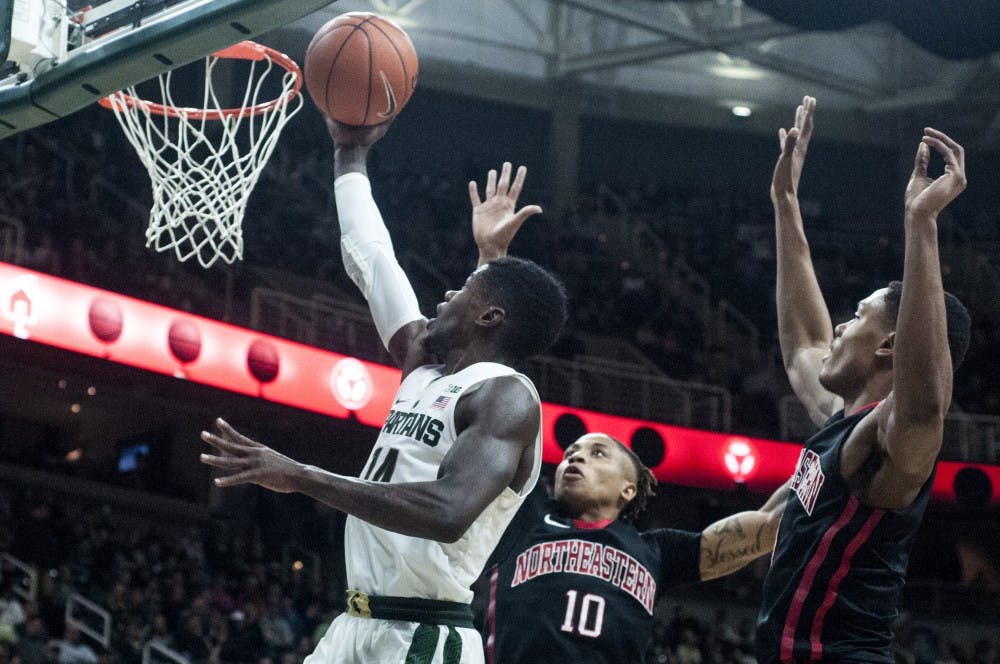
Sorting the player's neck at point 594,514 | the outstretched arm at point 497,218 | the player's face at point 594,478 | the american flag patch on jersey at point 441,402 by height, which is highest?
the outstretched arm at point 497,218

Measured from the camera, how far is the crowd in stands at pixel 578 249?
13.1 meters

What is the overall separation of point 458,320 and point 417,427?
322 mm

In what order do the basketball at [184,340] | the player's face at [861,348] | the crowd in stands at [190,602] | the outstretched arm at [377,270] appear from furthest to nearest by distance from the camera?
the basketball at [184,340] < the crowd in stands at [190,602] < the outstretched arm at [377,270] < the player's face at [861,348]

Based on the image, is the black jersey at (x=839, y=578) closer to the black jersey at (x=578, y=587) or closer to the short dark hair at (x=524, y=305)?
the short dark hair at (x=524, y=305)

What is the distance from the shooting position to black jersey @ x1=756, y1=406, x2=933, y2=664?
286 cm

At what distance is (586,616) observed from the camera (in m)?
4.09

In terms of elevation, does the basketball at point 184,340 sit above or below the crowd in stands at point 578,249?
below

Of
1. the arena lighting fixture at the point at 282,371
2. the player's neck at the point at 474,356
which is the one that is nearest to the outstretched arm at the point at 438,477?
the player's neck at the point at 474,356

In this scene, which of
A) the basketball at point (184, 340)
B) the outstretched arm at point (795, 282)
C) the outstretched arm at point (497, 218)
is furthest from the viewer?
the basketball at point (184, 340)

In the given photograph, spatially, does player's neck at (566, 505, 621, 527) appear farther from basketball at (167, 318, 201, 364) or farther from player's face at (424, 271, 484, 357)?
basketball at (167, 318, 201, 364)

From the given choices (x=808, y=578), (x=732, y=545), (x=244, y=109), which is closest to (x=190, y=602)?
(x=244, y=109)

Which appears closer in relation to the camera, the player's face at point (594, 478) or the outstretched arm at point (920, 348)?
the outstretched arm at point (920, 348)

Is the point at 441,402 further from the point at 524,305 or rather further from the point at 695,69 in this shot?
the point at 695,69

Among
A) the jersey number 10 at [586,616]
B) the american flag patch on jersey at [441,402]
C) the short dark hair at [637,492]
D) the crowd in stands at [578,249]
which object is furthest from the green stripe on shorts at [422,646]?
the crowd in stands at [578,249]
